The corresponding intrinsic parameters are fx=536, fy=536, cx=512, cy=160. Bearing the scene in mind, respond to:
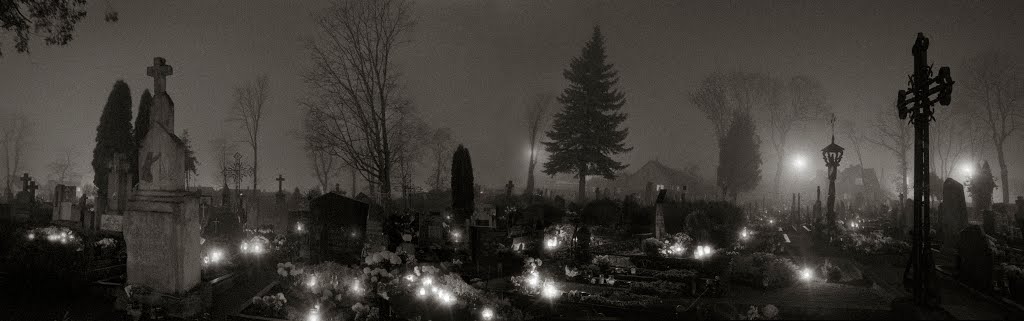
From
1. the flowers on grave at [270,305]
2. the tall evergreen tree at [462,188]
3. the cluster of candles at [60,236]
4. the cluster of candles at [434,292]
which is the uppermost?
the tall evergreen tree at [462,188]

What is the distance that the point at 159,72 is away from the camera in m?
9.09

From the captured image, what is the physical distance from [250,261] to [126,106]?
27772mm

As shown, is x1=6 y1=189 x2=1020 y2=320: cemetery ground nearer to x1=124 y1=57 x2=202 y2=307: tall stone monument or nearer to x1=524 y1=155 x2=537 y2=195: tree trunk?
x1=124 y1=57 x2=202 y2=307: tall stone monument

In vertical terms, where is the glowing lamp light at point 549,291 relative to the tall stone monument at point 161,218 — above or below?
below

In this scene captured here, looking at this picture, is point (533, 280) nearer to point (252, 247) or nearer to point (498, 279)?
point (498, 279)

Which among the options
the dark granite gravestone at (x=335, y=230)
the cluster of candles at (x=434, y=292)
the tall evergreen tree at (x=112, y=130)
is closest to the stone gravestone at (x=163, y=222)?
the dark granite gravestone at (x=335, y=230)

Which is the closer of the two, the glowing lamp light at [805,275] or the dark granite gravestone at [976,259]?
the dark granite gravestone at [976,259]

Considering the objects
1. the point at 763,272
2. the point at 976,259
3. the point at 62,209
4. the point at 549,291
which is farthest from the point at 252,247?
the point at 976,259

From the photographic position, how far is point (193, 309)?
8.73 m

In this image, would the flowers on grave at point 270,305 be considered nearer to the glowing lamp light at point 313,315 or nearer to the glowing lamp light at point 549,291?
the glowing lamp light at point 313,315

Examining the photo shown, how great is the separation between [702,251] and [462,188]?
295 inches

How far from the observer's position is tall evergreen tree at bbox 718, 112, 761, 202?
43375 millimetres

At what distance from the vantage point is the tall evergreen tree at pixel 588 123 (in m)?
37.8

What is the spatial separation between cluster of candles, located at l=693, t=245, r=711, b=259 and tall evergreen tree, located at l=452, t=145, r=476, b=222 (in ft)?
→ 22.4
